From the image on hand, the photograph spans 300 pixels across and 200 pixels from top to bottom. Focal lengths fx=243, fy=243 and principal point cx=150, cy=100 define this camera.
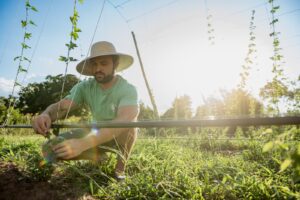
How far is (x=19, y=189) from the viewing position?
1896mm

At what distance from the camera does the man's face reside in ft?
9.25

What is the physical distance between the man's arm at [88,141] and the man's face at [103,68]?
55cm

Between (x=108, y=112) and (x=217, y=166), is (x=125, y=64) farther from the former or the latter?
(x=217, y=166)

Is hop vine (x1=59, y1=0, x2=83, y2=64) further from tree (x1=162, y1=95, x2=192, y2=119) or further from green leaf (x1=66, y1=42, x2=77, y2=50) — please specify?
tree (x1=162, y1=95, x2=192, y2=119)

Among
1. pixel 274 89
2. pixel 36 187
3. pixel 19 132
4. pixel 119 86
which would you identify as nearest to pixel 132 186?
pixel 36 187

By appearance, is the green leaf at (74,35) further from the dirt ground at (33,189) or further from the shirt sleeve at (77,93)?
the dirt ground at (33,189)

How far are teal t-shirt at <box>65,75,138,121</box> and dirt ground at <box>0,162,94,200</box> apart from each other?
94cm

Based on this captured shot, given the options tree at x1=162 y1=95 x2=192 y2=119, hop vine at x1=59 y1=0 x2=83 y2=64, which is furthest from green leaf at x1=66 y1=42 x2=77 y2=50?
tree at x1=162 y1=95 x2=192 y2=119

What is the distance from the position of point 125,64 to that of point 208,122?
2522mm

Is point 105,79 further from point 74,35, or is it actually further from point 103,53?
point 74,35

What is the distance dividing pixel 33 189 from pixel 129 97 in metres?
1.22

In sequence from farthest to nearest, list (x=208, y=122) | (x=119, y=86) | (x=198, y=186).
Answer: (x=119, y=86) < (x=198, y=186) < (x=208, y=122)

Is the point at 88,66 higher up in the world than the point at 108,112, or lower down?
higher up

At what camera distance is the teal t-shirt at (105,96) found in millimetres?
2646
